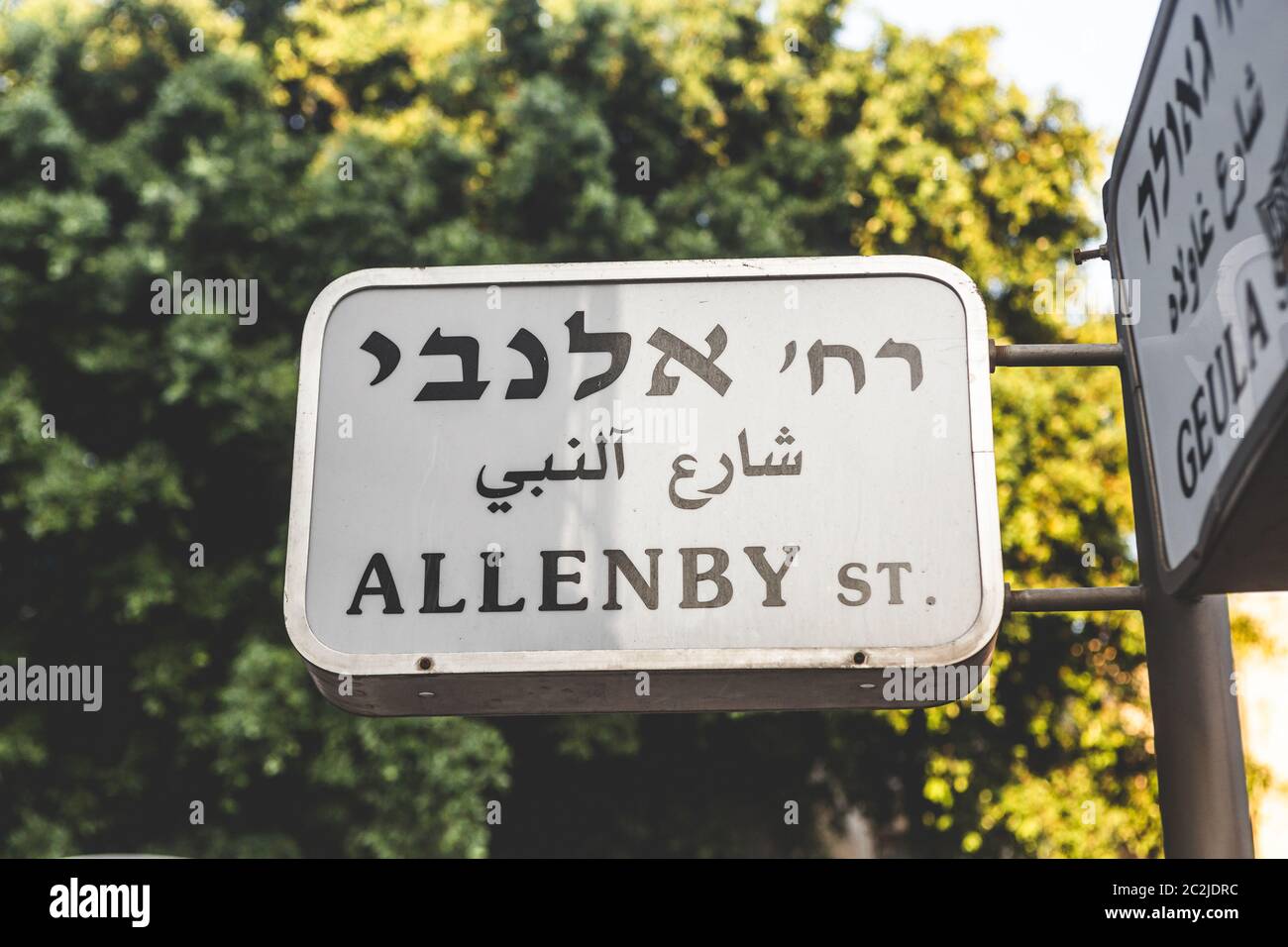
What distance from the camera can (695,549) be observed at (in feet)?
5.24

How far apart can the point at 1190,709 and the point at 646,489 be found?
0.91 metres

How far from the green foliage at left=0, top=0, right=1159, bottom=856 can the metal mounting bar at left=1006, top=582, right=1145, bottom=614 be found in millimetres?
5513

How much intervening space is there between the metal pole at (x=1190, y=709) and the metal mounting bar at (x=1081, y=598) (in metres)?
0.02

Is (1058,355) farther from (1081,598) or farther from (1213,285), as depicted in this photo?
(1213,285)

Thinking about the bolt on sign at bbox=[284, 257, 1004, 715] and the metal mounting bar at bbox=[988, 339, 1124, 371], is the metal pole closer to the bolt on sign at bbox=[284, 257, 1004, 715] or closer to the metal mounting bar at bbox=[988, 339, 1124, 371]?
the metal mounting bar at bbox=[988, 339, 1124, 371]

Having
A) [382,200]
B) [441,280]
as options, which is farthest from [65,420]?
[441,280]

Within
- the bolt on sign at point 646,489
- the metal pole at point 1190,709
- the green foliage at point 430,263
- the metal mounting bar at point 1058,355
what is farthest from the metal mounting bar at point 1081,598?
the green foliage at point 430,263

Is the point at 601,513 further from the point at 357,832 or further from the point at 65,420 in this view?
the point at 65,420

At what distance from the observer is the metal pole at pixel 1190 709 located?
1652 mm

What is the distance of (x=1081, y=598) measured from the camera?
1795 mm

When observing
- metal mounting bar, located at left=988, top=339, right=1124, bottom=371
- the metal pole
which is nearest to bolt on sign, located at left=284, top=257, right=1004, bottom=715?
metal mounting bar, located at left=988, top=339, right=1124, bottom=371

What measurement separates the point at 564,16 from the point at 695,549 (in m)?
7.21
